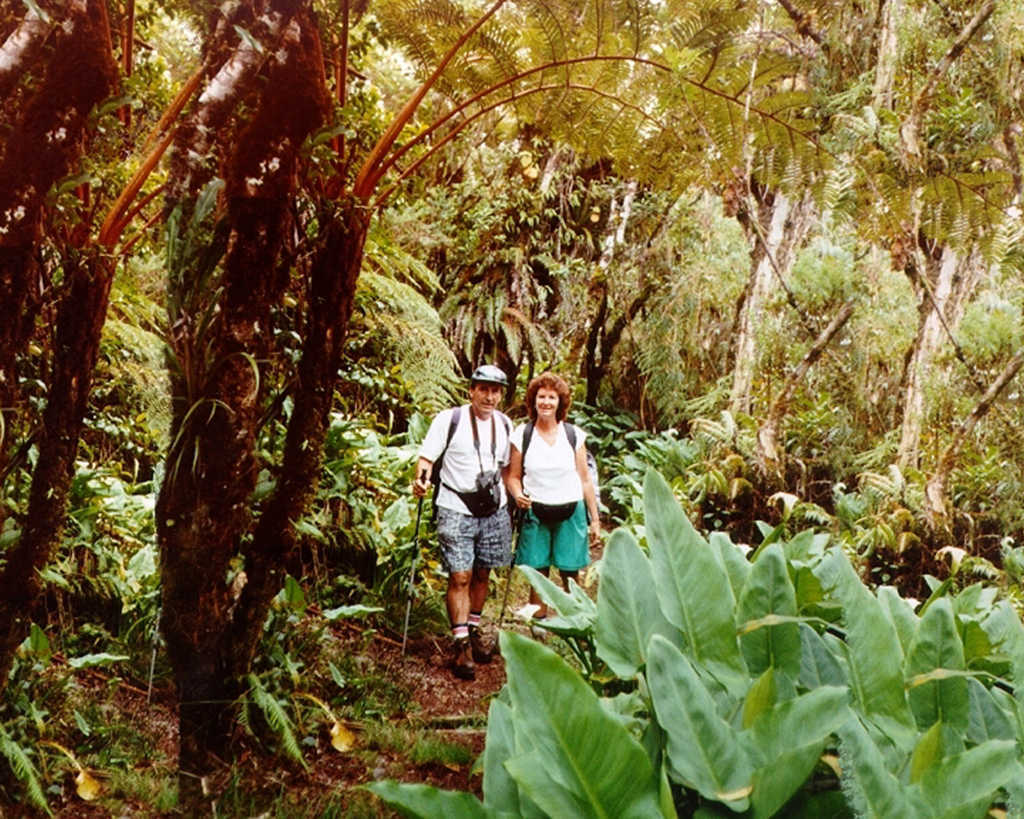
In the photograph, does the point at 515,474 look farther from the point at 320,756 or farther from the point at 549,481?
the point at 320,756

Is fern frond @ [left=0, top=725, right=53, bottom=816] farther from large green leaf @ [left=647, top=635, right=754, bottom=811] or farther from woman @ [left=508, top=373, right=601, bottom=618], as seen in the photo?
woman @ [left=508, top=373, right=601, bottom=618]

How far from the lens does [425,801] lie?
3.46 feet

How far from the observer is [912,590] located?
600cm

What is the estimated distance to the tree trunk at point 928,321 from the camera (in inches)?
239

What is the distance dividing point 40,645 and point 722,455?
5476 mm

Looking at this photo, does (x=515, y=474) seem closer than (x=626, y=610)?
A: No

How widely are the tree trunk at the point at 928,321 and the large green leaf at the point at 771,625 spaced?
4.87m

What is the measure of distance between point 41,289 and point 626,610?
151 cm

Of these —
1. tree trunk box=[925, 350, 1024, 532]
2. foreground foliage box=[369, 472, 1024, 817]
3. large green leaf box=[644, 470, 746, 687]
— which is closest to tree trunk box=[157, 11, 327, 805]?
foreground foliage box=[369, 472, 1024, 817]

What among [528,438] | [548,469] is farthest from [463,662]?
[528,438]

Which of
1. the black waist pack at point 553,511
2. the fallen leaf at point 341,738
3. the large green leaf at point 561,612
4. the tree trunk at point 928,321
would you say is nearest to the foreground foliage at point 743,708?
the large green leaf at point 561,612

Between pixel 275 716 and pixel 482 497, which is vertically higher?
pixel 482 497

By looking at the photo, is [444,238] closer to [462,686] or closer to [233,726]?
[462,686]

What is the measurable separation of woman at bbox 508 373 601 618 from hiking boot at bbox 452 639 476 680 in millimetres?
557
